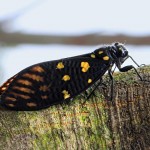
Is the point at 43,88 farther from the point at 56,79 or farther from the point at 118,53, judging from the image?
the point at 118,53

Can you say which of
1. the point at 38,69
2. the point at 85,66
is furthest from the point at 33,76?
the point at 85,66

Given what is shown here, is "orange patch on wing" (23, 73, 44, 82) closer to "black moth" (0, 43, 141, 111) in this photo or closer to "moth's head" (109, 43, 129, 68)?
"black moth" (0, 43, 141, 111)

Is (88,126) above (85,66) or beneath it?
beneath

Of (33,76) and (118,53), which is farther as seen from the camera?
(118,53)

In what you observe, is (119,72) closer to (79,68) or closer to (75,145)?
(79,68)

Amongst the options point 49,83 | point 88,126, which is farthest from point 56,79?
point 88,126

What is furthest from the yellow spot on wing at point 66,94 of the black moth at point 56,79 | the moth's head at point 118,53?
the moth's head at point 118,53

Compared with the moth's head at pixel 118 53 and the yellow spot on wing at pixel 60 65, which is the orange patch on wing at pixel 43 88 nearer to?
the yellow spot on wing at pixel 60 65
